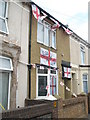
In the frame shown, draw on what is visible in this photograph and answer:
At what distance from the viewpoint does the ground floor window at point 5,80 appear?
6.11 metres

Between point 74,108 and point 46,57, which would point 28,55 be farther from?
point 74,108

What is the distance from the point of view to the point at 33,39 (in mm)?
8305

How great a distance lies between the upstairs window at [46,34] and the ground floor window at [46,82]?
1.82 metres

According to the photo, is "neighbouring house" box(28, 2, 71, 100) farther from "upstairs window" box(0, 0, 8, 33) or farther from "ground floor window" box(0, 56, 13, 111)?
"upstairs window" box(0, 0, 8, 33)

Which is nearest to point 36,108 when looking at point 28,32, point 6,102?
point 6,102

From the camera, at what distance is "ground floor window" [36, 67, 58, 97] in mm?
8428

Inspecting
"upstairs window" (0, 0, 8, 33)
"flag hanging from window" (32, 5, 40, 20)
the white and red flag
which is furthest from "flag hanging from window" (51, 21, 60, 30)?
"upstairs window" (0, 0, 8, 33)

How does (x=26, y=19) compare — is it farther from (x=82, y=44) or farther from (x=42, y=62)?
(x=82, y=44)

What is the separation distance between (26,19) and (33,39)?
1.18 meters

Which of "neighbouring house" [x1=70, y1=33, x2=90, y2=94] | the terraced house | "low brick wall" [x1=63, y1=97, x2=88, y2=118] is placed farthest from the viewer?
"neighbouring house" [x1=70, y1=33, x2=90, y2=94]

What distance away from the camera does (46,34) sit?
31.7 feet

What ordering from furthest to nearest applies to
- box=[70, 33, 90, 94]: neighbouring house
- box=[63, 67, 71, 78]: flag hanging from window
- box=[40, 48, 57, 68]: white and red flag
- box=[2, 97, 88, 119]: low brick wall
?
box=[70, 33, 90, 94]: neighbouring house
box=[63, 67, 71, 78]: flag hanging from window
box=[40, 48, 57, 68]: white and red flag
box=[2, 97, 88, 119]: low brick wall

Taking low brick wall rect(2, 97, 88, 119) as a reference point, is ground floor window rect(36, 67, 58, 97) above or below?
above

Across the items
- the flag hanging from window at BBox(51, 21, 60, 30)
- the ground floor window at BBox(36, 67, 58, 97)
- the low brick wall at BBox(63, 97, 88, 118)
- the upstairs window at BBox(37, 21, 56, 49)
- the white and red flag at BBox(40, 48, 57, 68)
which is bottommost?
the low brick wall at BBox(63, 97, 88, 118)
